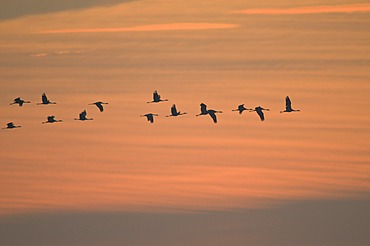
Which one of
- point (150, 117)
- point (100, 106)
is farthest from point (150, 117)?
point (100, 106)

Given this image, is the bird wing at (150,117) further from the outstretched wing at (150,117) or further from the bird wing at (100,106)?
the bird wing at (100,106)

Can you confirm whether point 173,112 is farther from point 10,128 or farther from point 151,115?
point 10,128

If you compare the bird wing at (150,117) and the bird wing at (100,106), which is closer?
the bird wing at (100,106)

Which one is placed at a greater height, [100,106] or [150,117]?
[100,106]

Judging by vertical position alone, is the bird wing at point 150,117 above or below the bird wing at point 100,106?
below

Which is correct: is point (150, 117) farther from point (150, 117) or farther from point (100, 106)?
point (100, 106)

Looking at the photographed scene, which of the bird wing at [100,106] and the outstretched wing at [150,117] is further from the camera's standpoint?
the outstretched wing at [150,117]

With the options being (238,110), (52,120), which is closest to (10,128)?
(52,120)

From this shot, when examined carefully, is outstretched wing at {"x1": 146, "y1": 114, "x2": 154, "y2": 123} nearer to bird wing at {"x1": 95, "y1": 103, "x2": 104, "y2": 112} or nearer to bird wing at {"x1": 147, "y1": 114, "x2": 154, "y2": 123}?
bird wing at {"x1": 147, "y1": 114, "x2": 154, "y2": 123}

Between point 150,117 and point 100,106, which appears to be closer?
point 100,106

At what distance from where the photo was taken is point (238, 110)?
9688 centimetres

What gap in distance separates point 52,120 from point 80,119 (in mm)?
3310

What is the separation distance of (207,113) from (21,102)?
14.1m

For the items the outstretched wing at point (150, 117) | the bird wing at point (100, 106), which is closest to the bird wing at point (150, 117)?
the outstretched wing at point (150, 117)
